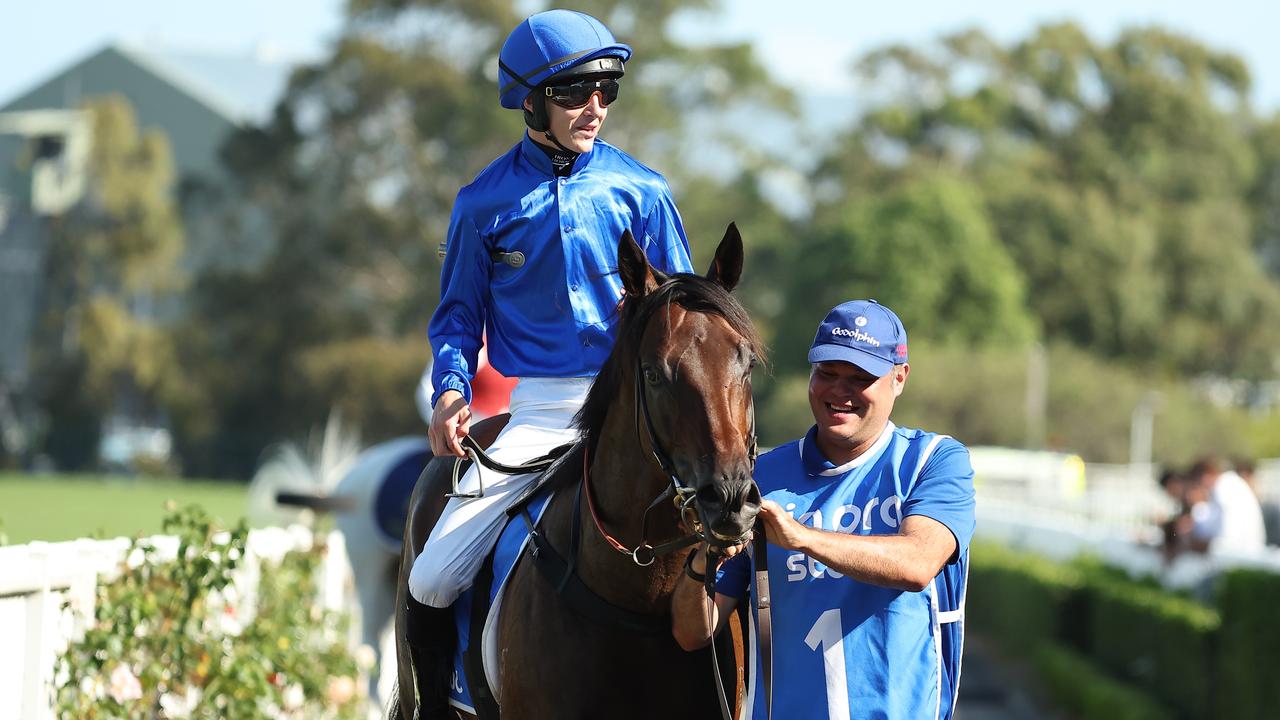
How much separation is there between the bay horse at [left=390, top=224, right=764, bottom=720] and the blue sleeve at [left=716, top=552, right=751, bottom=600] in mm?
96

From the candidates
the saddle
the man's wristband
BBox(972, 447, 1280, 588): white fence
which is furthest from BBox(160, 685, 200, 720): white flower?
BBox(972, 447, 1280, 588): white fence

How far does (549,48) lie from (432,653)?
1.56 m

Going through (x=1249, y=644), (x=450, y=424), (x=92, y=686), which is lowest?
(x=1249, y=644)

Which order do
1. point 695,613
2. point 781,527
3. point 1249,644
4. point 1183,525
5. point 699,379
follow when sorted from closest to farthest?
point 781,527
point 699,379
point 695,613
point 1249,644
point 1183,525

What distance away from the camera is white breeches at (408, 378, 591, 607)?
13.7 feet

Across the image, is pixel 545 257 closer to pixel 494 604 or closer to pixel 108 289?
pixel 494 604

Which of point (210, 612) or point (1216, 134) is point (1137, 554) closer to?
point (210, 612)

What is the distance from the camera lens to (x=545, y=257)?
4.26 m

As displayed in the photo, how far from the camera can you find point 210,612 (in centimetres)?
570

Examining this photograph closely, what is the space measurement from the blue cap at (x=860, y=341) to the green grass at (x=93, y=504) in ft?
37.8

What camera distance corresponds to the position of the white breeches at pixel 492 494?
4.18 metres

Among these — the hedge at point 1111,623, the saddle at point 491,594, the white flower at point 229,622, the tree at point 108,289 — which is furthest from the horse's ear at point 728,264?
the tree at point 108,289

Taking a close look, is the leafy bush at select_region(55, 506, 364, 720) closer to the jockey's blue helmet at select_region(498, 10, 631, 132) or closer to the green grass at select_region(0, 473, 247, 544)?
the jockey's blue helmet at select_region(498, 10, 631, 132)

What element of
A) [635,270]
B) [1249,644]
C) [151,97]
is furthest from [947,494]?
[151,97]
